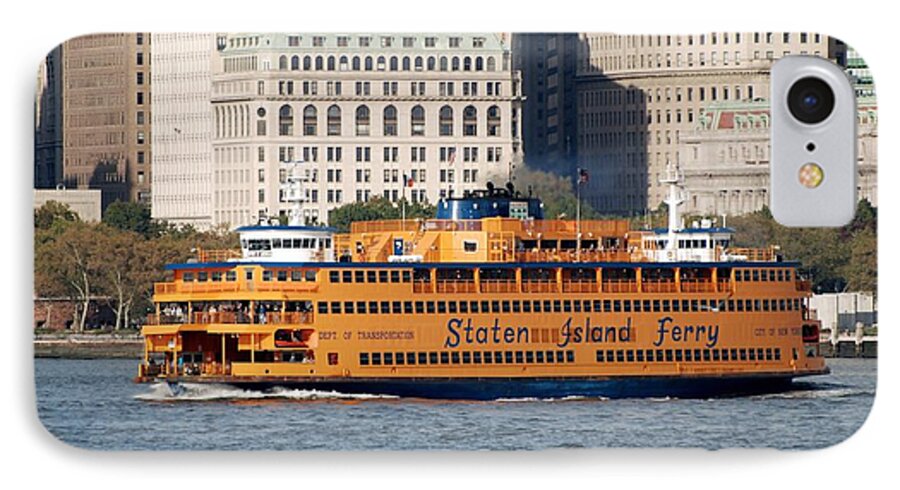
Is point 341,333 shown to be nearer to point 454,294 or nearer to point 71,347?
point 454,294

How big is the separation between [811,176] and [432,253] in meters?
13.0

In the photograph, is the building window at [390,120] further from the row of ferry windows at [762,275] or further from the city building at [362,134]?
the row of ferry windows at [762,275]

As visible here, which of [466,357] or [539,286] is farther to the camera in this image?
[539,286]

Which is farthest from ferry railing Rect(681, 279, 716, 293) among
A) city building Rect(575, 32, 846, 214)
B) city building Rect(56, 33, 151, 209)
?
city building Rect(56, 33, 151, 209)

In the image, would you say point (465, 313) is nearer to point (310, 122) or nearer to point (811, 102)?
point (310, 122)

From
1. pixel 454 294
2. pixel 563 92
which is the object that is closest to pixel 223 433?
pixel 454 294

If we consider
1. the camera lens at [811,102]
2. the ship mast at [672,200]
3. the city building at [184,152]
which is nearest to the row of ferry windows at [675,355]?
the ship mast at [672,200]

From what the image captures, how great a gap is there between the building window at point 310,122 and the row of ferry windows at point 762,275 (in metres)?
6.83

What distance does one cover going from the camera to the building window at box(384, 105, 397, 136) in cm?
3816

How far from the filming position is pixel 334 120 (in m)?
39.1

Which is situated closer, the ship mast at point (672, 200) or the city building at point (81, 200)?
the city building at point (81, 200)

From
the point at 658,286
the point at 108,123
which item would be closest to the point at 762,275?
the point at 658,286

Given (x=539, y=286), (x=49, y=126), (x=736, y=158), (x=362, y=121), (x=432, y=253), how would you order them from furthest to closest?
(x=362, y=121) → (x=432, y=253) → (x=539, y=286) → (x=49, y=126) → (x=736, y=158)

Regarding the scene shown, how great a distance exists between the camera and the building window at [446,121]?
3784 cm
